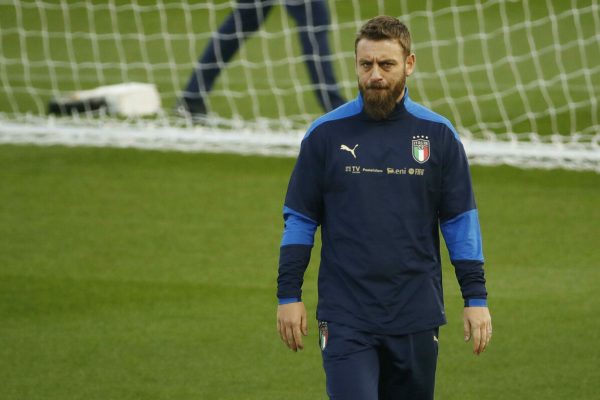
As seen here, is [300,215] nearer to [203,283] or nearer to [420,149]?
[420,149]

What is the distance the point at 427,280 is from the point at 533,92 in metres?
8.96

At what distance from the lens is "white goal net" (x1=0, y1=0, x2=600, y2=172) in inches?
425

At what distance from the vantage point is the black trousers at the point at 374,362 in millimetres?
4027

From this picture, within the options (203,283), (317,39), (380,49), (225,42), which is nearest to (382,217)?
(380,49)

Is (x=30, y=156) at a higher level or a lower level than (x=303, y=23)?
lower

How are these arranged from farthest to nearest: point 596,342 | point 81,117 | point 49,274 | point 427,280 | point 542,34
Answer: point 542,34
point 81,117
point 49,274
point 596,342
point 427,280

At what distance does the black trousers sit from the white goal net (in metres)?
5.98

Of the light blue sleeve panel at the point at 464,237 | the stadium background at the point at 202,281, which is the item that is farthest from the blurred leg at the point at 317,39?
the light blue sleeve panel at the point at 464,237

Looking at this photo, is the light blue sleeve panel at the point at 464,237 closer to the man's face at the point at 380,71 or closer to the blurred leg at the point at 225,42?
the man's face at the point at 380,71

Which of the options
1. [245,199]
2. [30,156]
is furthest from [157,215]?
[30,156]

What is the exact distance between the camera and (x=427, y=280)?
4125mm

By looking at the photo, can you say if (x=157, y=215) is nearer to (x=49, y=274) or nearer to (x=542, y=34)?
(x=49, y=274)

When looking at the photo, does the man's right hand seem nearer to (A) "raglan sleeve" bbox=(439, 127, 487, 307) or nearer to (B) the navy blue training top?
(B) the navy blue training top

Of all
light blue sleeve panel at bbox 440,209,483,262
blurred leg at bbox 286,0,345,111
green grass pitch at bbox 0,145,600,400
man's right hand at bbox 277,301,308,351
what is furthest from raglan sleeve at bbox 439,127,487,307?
blurred leg at bbox 286,0,345,111
